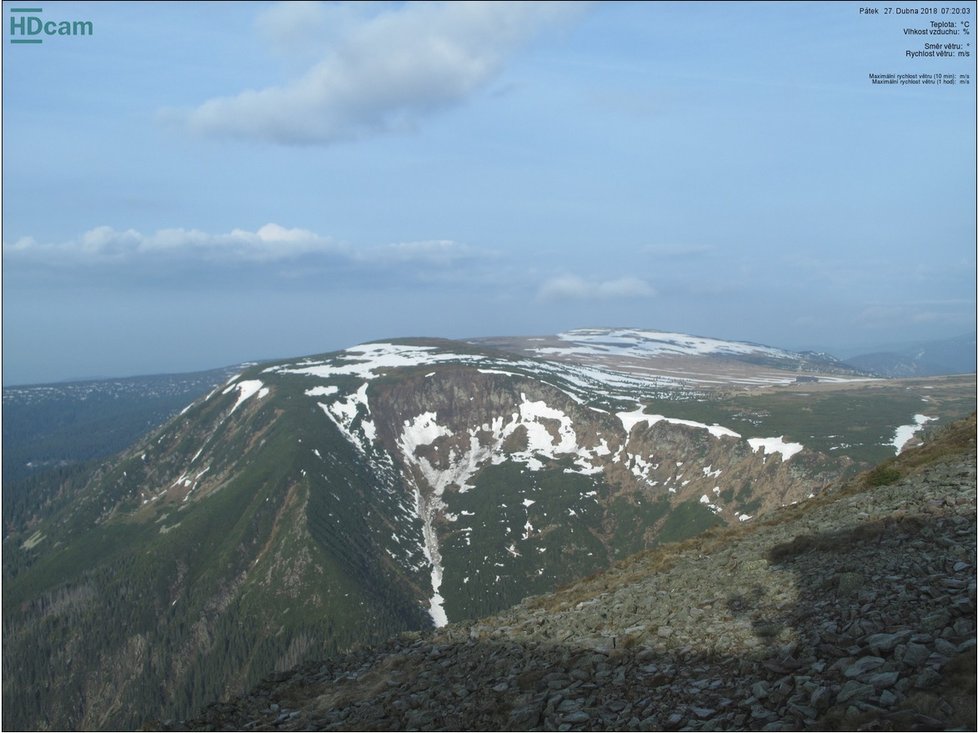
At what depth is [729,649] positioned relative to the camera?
22.3 metres

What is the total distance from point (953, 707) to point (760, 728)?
4.38m

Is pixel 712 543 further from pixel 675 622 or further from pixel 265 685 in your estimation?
pixel 265 685

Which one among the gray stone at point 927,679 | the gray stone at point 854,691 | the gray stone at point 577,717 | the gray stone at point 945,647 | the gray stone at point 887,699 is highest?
the gray stone at point 945,647

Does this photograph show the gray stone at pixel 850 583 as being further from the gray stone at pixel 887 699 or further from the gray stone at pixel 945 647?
the gray stone at pixel 887 699

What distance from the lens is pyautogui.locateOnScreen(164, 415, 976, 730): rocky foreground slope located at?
1753 cm

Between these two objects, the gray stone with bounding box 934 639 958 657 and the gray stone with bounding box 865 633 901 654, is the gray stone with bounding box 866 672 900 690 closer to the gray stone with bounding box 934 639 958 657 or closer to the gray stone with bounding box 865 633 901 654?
the gray stone with bounding box 934 639 958 657

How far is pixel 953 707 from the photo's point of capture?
49.4 ft

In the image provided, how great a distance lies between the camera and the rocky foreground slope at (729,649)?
57.5 ft

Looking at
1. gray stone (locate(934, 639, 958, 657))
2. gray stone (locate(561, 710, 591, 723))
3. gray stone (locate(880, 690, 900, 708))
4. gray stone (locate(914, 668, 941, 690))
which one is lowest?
gray stone (locate(561, 710, 591, 723))

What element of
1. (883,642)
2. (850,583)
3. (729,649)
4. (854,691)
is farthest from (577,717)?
(850,583)

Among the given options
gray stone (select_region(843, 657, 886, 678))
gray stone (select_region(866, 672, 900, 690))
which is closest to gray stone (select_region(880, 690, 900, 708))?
gray stone (select_region(866, 672, 900, 690))

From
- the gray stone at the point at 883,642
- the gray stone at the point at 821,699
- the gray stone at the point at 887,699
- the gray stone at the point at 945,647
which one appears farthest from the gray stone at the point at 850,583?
the gray stone at the point at 887,699

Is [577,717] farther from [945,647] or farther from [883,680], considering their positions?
[945,647]

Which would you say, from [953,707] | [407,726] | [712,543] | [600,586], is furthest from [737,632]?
[712,543]
